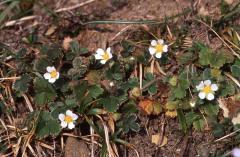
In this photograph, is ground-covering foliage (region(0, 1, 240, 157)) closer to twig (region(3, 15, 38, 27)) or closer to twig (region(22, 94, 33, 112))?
twig (region(22, 94, 33, 112))

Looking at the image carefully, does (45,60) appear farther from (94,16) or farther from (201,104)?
(201,104)

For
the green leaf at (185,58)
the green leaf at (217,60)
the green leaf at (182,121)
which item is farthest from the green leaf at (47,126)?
the green leaf at (217,60)

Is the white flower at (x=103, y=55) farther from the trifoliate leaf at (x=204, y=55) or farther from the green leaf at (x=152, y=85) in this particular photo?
the trifoliate leaf at (x=204, y=55)

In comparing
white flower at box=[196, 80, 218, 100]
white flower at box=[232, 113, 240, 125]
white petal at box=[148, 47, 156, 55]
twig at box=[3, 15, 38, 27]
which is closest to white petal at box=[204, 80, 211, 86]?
white flower at box=[196, 80, 218, 100]

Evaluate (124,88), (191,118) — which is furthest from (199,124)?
(124,88)

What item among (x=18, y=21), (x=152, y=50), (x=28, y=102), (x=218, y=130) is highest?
(x=18, y=21)

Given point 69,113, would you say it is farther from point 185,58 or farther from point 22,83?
point 185,58
